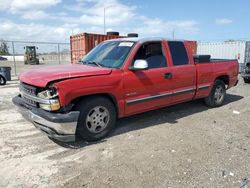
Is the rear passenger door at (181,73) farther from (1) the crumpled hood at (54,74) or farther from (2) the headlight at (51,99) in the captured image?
(2) the headlight at (51,99)

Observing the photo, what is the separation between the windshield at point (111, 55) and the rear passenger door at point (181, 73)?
1181 mm

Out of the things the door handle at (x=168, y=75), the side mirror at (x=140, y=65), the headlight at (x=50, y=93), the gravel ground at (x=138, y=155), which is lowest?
the gravel ground at (x=138, y=155)

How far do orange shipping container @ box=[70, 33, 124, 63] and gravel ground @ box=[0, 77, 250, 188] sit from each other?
9.66 meters

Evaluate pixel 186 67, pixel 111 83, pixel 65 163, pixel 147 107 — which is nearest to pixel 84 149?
pixel 65 163

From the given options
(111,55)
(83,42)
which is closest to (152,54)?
(111,55)

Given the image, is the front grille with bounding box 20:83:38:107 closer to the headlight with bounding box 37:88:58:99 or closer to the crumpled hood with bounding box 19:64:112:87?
the crumpled hood with bounding box 19:64:112:87

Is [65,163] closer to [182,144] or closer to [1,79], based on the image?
[182,144]

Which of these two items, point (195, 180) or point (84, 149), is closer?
point (195, 180)

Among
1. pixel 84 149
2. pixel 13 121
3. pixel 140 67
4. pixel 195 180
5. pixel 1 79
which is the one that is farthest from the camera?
pixel 1 79

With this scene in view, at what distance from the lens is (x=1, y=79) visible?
1260cm

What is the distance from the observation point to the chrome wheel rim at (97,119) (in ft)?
14.9

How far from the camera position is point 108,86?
4.55m

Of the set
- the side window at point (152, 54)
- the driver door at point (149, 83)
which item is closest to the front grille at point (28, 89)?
the driver door at point (149, 83)

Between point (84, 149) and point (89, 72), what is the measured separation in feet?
4.43
